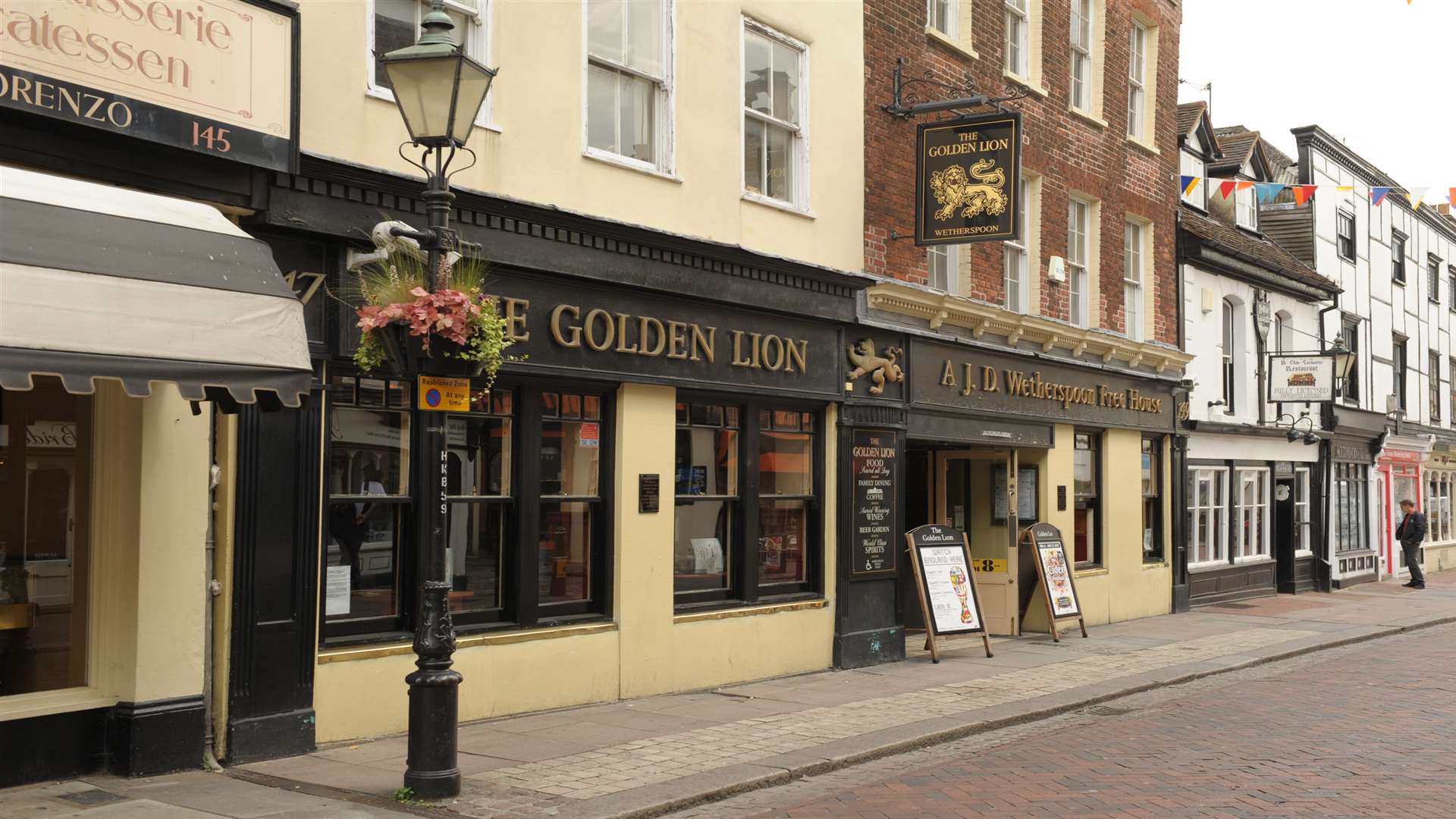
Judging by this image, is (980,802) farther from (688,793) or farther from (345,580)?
(345,580)

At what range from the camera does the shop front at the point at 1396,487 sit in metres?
29.9

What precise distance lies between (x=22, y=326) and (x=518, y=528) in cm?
496

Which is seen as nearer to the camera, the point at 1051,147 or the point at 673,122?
the point at 673,122

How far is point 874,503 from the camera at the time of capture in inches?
564

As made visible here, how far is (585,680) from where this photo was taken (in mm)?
11055

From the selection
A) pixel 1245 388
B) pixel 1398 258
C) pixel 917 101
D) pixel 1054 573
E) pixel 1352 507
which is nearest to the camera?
pixel 917 101

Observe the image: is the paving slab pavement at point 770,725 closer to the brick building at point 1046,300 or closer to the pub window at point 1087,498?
the brick building at point 1046,300

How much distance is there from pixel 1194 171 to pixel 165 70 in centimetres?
1943

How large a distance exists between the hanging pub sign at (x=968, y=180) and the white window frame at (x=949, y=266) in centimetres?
125

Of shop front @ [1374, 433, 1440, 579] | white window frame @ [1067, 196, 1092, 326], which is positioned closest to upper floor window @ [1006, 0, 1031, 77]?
white window frame @ [1067, 196, 1092, 326]

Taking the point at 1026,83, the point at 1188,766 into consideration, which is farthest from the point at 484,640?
the point at 1026,83

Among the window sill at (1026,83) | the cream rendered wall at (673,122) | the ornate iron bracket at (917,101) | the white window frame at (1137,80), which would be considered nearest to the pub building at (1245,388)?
the white window frame at (1137,80)

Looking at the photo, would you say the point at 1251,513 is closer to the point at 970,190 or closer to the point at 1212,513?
the point at 1212,513

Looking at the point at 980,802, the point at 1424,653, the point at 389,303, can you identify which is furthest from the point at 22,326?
the point at 1424,653
